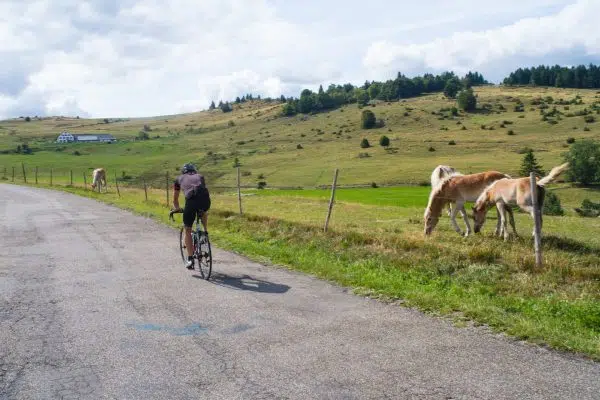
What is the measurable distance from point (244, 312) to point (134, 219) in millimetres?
15695

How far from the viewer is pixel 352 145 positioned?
121m

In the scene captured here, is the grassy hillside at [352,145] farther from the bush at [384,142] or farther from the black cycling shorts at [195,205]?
the black cycling shorts at [195,205]

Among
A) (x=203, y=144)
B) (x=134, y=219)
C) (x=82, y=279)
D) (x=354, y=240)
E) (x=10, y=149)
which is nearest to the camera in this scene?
(x=82, y=279)

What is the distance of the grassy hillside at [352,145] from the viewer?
288ft

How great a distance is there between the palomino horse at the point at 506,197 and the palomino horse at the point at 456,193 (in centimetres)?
82

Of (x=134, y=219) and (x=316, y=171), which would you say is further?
(x=316, y=171)

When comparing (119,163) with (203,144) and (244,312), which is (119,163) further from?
(244,312)

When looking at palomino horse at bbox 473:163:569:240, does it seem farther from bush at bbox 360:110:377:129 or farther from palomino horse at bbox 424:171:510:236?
bush at bbox 360:110:377:129

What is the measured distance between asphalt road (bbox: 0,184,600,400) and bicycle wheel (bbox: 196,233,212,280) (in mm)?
266

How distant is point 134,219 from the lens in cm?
2270

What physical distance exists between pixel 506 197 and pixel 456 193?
236cm

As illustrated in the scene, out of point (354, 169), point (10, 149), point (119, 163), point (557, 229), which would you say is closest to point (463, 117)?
point (354, 169)

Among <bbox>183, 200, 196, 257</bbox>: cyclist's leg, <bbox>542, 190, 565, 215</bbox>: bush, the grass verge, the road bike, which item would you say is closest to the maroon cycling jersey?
<bbox>183, 200, 196, 257</bbox>: cyclist's leg

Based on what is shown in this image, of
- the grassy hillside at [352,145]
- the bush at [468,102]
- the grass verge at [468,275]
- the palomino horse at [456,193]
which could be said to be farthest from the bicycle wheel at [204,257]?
the bush at [468,102]
